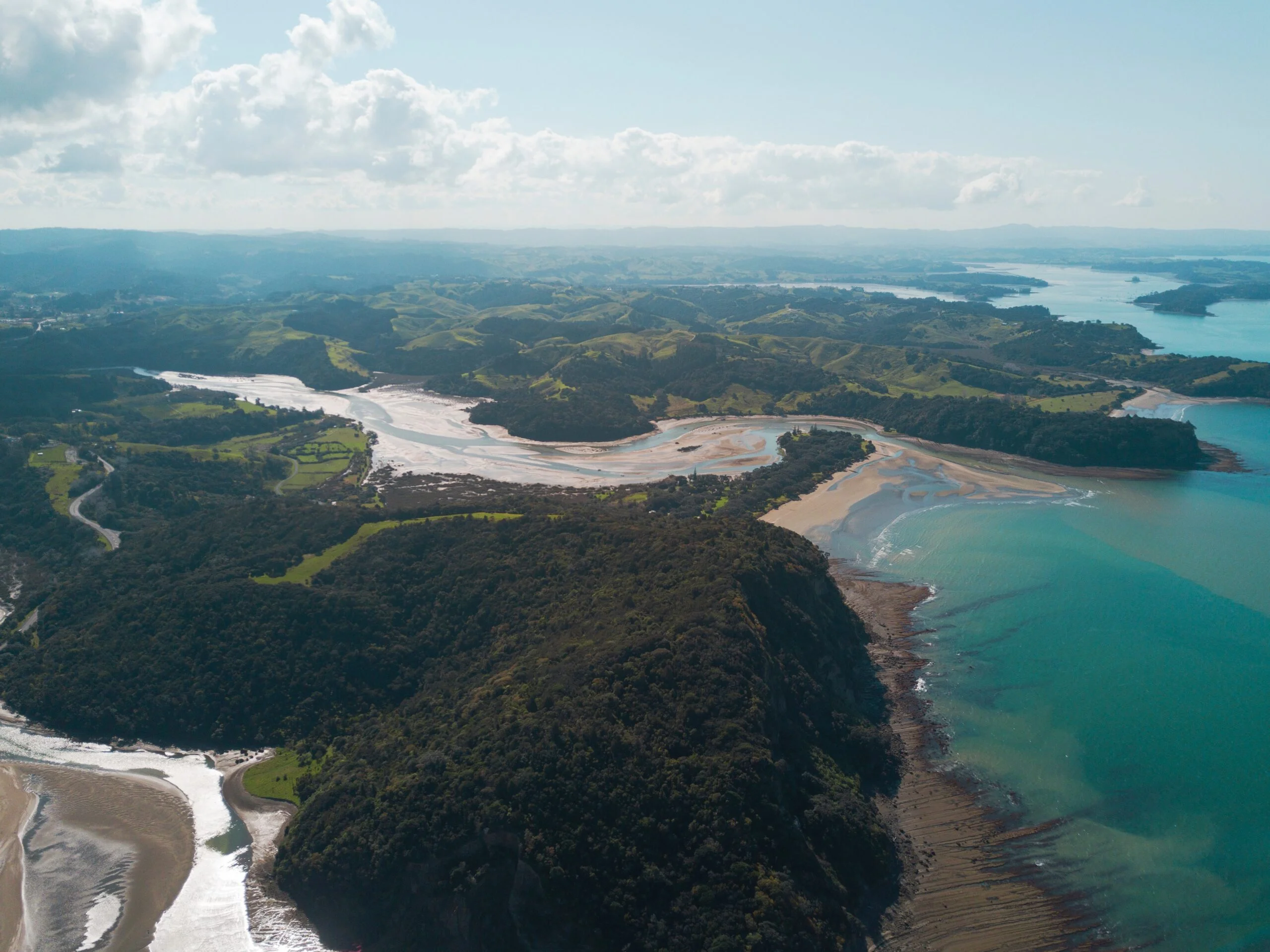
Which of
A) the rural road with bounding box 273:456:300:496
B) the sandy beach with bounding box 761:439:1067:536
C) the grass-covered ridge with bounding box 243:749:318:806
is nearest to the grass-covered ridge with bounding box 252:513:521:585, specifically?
the grass-covered ridge with bounding box 243:749:318:806

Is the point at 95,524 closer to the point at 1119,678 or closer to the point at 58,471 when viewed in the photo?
the point at 58,471

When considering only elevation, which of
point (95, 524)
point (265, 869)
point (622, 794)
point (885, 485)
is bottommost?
point (265, 869)

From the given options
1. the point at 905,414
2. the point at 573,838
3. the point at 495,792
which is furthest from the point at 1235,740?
the point at 905,414

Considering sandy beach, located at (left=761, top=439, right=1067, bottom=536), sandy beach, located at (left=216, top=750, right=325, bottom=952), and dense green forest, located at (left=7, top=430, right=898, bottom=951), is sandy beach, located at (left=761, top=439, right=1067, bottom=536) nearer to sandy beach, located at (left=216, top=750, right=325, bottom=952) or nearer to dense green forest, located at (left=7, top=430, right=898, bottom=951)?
dense green forest, located at (left=7, top=430, right=898, bottom=951)

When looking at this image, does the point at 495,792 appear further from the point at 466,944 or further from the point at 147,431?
the point at 147,431

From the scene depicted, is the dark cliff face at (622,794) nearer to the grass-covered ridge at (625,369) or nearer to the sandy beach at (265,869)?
the sandy beach at (265,869)

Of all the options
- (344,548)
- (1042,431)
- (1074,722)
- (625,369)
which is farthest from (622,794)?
(625,369)
